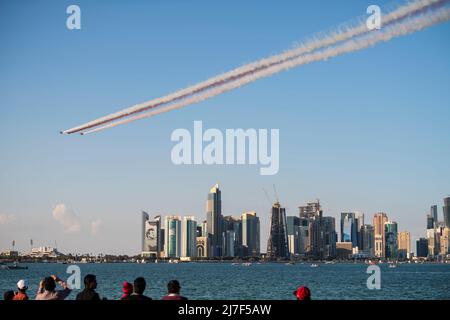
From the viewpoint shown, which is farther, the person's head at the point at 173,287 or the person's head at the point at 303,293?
the person's head at the point at 173,287

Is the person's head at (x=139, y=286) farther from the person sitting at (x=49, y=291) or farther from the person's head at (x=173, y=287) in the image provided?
the person sitting at (x=49, y=291)

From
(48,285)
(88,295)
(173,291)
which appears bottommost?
(88,295)

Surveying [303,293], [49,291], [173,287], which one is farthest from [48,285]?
[303,293]

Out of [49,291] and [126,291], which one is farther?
[126,291]

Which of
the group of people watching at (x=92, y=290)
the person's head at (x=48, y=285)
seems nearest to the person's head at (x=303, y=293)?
the group of people watching at (x=92, y=290)

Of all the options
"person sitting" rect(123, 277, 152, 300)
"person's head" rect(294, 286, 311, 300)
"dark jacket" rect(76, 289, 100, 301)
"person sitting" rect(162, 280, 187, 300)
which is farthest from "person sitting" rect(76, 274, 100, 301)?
"person's head" rect(294, 286, 311, 300)

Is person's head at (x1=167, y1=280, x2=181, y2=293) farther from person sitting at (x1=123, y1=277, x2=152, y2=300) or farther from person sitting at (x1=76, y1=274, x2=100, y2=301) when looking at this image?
person sitting at (x1=76, y1=274, x2=100, y2=301)

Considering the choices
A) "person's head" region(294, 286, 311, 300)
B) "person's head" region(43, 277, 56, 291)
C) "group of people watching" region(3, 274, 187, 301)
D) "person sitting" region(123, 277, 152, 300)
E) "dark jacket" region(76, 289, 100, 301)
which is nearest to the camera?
"person sitting" region(123, 277, 152, 300)

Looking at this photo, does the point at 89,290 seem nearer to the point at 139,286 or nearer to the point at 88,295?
the point at 88,295

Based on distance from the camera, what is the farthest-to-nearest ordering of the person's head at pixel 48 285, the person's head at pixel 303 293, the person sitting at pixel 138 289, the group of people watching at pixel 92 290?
1. the person's head at pixel 48 285
2. the person's head at pixel 303 293
3. the group of people watching at pixel 92 290
4. the person sitting at pixel 138 289

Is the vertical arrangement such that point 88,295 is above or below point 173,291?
below

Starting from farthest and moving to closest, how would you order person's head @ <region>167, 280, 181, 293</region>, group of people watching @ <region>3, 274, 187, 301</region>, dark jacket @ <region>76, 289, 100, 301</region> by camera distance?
dark jacket @ <region>76, 289, 100, 301</region>, person's head @ <region>167, 280, 181, 293</region>, group of people watching @ <region>3, 274, 187, 301</region>
